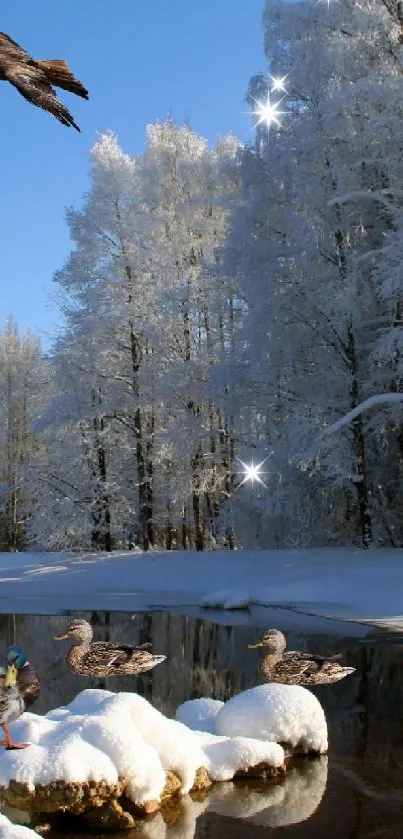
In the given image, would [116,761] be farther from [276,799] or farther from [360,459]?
[360,459]

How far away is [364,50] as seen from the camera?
18922 mm

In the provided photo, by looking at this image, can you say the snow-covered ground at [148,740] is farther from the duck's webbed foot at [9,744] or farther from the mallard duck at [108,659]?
the mallard duck at [108,659]

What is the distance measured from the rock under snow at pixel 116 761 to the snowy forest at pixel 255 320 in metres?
10.8

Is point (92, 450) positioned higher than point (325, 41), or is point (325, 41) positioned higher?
point (325, 41)

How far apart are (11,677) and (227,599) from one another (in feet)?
36.1

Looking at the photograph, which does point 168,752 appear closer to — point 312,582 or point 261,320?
point 312,582

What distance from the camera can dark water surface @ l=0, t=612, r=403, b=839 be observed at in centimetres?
635

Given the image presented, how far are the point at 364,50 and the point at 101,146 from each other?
32.7 feet

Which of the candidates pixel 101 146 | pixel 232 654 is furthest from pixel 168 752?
pixel 101 146

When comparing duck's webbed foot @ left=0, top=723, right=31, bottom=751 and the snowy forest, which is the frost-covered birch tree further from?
duck's webbed foot @ left=0, top=723, right=31, bottom=751

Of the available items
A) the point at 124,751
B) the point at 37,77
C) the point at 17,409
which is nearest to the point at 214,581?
the point at 124,751

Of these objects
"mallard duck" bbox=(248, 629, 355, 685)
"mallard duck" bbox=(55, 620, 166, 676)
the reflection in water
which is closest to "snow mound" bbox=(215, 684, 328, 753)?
the reflection in water

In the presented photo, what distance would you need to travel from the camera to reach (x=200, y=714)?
337 inches

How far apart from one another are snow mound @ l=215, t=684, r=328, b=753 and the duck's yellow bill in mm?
2090
